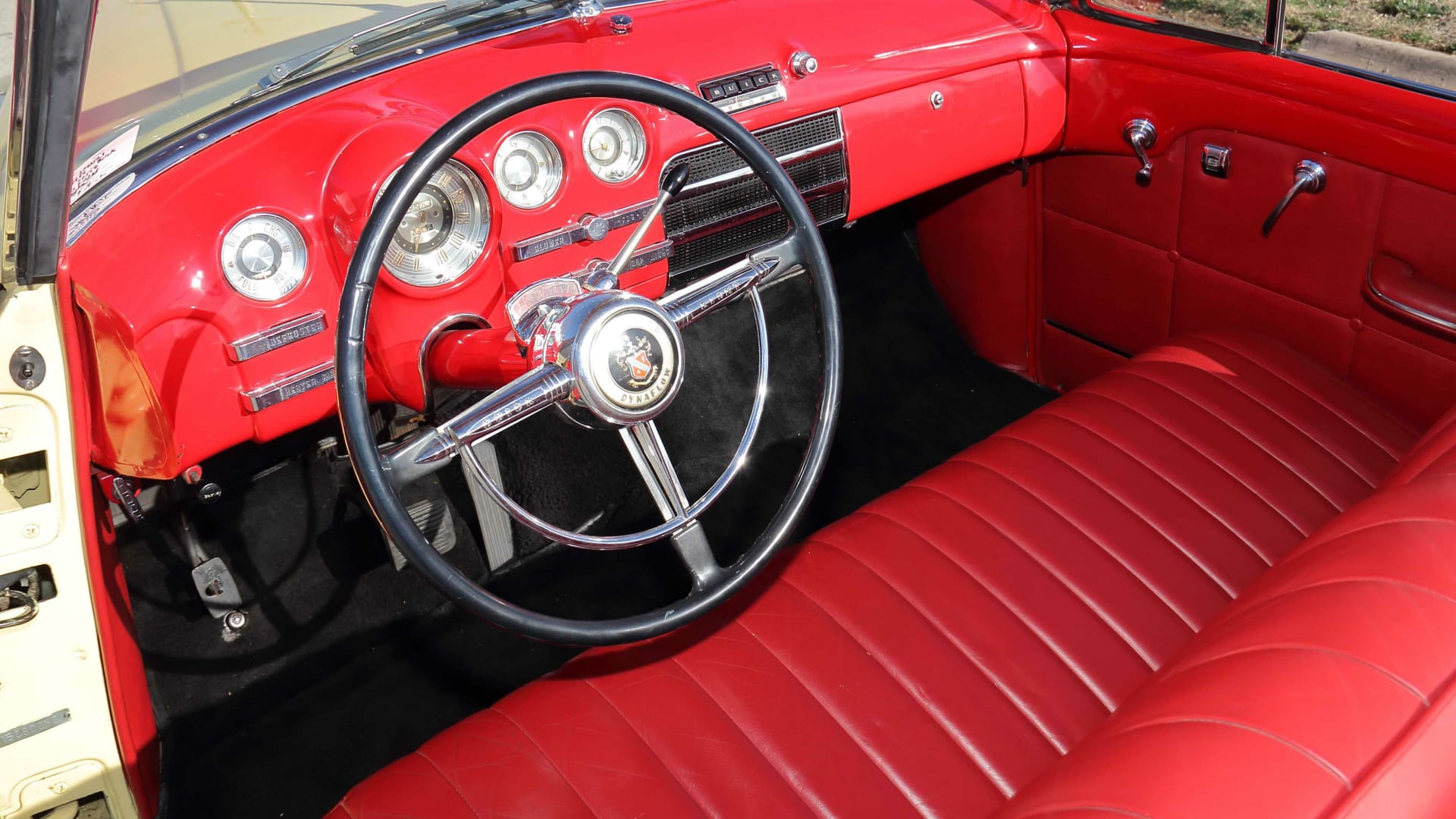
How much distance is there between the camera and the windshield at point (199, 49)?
165 cm

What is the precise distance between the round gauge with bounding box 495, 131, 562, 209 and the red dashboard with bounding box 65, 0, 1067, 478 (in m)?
0.02

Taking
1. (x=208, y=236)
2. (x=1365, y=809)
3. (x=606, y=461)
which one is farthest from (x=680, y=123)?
(x=1365, y=809)

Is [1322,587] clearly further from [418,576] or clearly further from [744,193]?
[418,576]

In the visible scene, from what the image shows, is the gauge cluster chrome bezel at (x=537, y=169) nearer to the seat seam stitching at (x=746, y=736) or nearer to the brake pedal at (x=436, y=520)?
the seat seam stitching at (x=746, y=736)

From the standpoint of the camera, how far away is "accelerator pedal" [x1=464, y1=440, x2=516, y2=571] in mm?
2562

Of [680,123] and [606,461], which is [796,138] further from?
[606,461]

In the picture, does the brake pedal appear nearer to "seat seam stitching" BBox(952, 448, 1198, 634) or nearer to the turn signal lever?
"seat seam stitching" BBox(952, 448, 1198, 634)

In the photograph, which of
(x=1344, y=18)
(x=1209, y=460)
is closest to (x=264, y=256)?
(x=1209, y=460)

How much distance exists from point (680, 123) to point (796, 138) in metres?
0.26

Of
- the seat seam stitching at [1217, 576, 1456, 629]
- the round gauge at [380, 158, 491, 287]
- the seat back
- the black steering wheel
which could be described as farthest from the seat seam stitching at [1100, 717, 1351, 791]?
the round gauge at [380, 158, 491, 287]

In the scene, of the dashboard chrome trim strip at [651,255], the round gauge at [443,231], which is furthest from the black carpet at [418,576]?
the round gauge at [443,231]

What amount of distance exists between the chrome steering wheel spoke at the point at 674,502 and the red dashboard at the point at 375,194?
14.9 inches

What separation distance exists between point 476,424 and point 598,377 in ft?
0.50

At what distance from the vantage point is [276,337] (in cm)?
161
